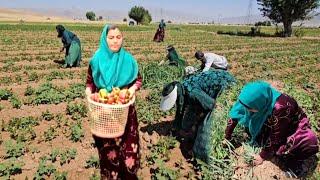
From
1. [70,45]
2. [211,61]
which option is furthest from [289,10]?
[211,61]

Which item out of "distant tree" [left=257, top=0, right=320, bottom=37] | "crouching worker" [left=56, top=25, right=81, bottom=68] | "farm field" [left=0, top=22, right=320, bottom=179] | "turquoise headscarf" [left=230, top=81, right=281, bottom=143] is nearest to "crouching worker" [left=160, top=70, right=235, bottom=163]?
"farm field" [left=0, top=22, right=320, bottom=179]

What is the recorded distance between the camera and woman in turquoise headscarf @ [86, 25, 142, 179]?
3.64m

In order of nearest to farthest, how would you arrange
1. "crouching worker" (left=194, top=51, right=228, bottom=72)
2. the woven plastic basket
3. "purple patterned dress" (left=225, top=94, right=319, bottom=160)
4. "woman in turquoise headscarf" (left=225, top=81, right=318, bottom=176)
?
the woven plastic basket, "woman in turquoise headscarf" (left=225, top=81, right=318, bottom=176), "purple patterned dress" (left=225, top=94, right=319, bottom=160), "crouching worker" (left=194, top=51, right=228, bottom=72)

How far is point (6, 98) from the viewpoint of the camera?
821 cm

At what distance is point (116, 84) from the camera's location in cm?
375

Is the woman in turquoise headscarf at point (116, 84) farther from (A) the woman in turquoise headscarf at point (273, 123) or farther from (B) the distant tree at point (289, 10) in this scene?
(B) the distant tree at point (289, 10)

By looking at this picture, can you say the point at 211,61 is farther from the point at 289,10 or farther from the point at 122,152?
the point at 289,10

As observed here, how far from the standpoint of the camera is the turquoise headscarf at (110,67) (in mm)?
3643

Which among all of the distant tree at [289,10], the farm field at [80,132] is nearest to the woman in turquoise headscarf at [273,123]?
the farm field at [80,132]

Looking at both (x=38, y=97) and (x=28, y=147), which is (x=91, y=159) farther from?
(x=38, y=97)

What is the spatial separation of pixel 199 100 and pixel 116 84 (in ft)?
5.11

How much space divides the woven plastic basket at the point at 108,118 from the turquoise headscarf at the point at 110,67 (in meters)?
0.23

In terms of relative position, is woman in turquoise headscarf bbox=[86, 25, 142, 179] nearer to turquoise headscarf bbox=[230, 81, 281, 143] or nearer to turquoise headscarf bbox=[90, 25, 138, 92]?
turquoise headscarf bbox=[90, 25, 138, 92]

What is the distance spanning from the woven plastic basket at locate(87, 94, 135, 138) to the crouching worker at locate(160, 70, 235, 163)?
59.6 inches
